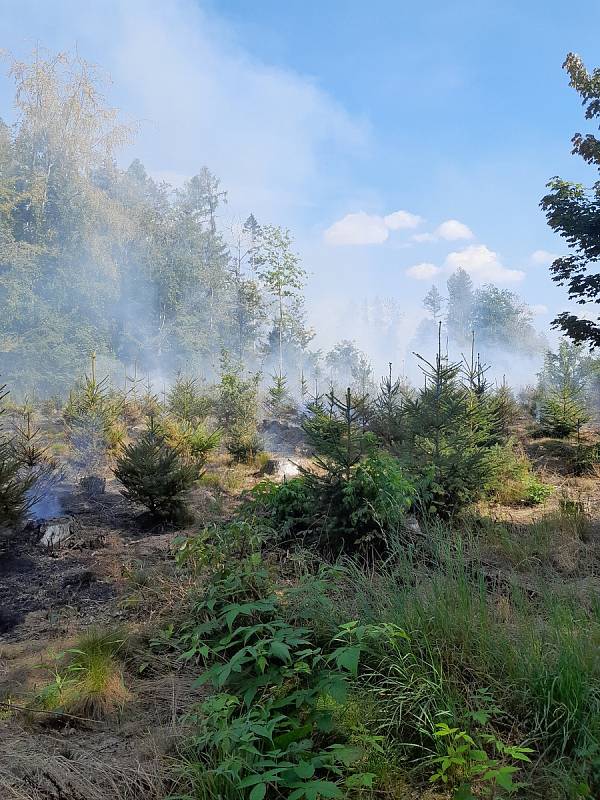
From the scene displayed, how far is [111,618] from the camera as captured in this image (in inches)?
142

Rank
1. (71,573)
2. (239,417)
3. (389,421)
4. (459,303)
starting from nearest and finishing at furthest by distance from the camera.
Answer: (71,573), (389,421), (239,417), (459,303)

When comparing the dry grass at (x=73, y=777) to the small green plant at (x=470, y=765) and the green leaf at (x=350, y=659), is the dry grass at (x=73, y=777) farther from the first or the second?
the small green plant at (x=470, y=765)

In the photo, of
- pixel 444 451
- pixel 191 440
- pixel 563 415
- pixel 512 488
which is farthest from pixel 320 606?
pixel 563 415

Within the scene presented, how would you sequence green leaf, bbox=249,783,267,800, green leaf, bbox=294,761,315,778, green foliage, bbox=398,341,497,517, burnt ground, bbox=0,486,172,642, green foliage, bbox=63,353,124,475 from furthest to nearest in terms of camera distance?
green foliage, bbox=63,353,124,475 → green foliage, bbox=398,341,497,517 → burnt ground, bbox=0,486,172,642 → green leaf, bbox=294,761,315,778 → green leaf, bbox=249,783,267,800

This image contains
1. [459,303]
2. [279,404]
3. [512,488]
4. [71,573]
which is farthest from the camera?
[459,303]

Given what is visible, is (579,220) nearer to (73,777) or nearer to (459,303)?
(73,777)

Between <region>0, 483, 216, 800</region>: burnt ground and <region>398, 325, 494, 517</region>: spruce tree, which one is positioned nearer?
<region>0, 483, 216, 800</region>: burnt ground

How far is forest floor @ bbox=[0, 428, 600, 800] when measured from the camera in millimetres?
1929

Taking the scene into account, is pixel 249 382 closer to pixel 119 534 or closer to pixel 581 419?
pixel 581 419

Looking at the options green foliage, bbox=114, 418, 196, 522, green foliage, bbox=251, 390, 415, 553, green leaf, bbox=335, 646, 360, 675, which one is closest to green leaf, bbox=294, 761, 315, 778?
green leaf, bbox=335, 646, 360, 675

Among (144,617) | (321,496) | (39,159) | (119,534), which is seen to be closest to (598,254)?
(321,496)

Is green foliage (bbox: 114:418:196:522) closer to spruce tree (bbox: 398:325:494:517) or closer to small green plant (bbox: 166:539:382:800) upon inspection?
spruce tree (bbox: 398:325:494:517)

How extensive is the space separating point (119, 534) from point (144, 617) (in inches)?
120

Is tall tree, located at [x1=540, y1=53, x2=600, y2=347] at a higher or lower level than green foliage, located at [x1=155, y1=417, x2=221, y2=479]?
higher
